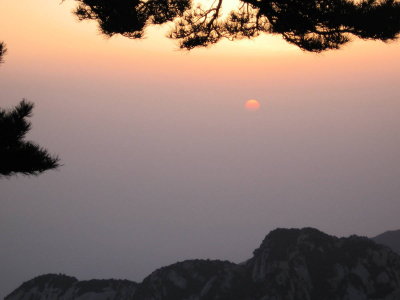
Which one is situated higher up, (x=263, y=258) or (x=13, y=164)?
(x=263, y=258)

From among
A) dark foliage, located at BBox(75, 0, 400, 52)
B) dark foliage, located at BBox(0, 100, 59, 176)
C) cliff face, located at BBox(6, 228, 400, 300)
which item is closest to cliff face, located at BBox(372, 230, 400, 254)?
cliff face, located at BBox(6, 228, 400, 300)

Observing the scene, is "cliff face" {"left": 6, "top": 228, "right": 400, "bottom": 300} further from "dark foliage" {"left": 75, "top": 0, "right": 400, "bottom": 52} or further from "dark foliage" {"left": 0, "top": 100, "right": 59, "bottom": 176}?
"dark foliage" {"left": 0, "top": 100, "right": 59, "bottom": 176}

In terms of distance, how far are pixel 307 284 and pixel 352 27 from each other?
6433 cm

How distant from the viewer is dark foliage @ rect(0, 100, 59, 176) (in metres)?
12.5

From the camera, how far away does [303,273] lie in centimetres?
7681

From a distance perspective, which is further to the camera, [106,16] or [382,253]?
[382,253]

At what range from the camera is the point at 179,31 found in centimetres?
1545

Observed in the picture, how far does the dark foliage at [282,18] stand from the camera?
13.8 m

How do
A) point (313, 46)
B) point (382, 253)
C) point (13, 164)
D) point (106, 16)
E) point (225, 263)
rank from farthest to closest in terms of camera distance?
point (225, 263), point (382, 253), point (313, 46), point (106, 16), point (13, 164)

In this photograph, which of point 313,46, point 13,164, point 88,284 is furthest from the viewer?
point 88,284

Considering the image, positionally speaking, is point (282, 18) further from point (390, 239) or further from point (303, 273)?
point (390, 239)

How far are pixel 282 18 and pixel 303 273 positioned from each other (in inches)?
2609

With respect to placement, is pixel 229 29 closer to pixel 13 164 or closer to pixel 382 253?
pixel 13 164

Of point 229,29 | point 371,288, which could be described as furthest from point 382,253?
point 229,29
